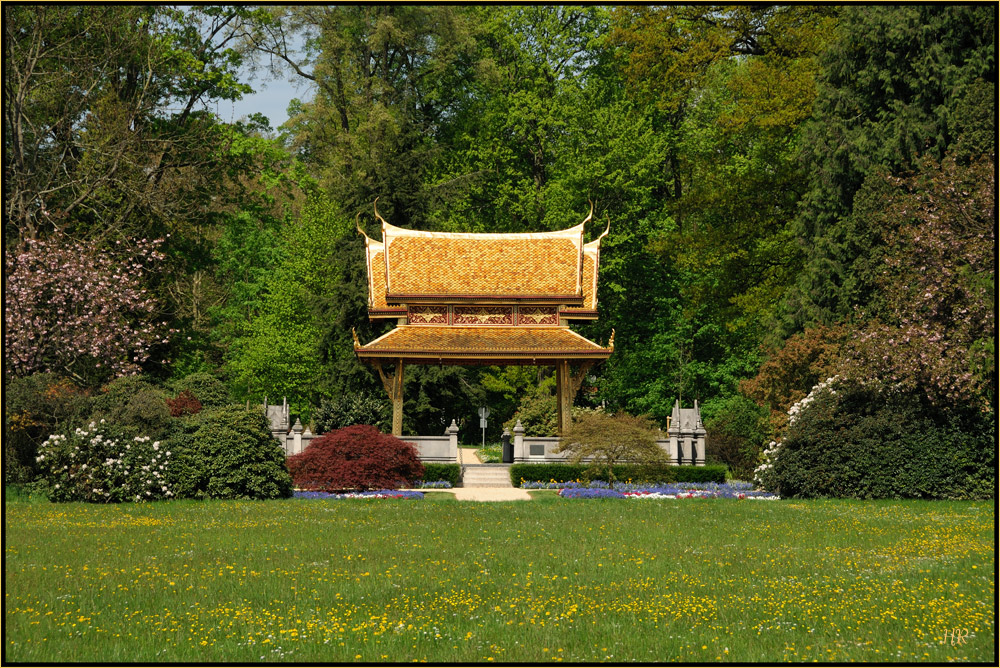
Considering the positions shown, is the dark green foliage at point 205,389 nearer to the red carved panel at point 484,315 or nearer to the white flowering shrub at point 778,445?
the red carved panel at point 484,315

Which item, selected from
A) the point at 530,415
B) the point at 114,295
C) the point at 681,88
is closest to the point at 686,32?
the point at 681,88

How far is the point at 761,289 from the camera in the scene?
38875mm

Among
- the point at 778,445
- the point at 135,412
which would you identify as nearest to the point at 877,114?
the point at 778,445

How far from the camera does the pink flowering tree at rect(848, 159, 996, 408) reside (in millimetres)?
21906

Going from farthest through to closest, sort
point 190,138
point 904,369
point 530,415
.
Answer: point 190,138 < point 530,415 < point 904,369

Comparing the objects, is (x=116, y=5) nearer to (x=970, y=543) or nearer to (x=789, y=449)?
(x=789, y=449)

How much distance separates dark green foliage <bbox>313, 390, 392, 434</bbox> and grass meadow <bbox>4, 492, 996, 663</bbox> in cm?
1725

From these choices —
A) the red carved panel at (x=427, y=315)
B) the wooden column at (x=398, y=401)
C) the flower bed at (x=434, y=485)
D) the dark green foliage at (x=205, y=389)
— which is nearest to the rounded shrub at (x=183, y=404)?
the dark green foliage at (x=205, y=389)

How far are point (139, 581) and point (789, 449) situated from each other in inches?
720

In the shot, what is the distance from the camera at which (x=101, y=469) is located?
23844 mm

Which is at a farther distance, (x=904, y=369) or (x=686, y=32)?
(x=686, y=32)

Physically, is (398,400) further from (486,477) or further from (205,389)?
(205,389)

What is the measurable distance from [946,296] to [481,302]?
1793 cm

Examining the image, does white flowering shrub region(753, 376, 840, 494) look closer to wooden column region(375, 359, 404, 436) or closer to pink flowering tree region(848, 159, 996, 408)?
pink flowering tree region(848, 159, 996, 408)
